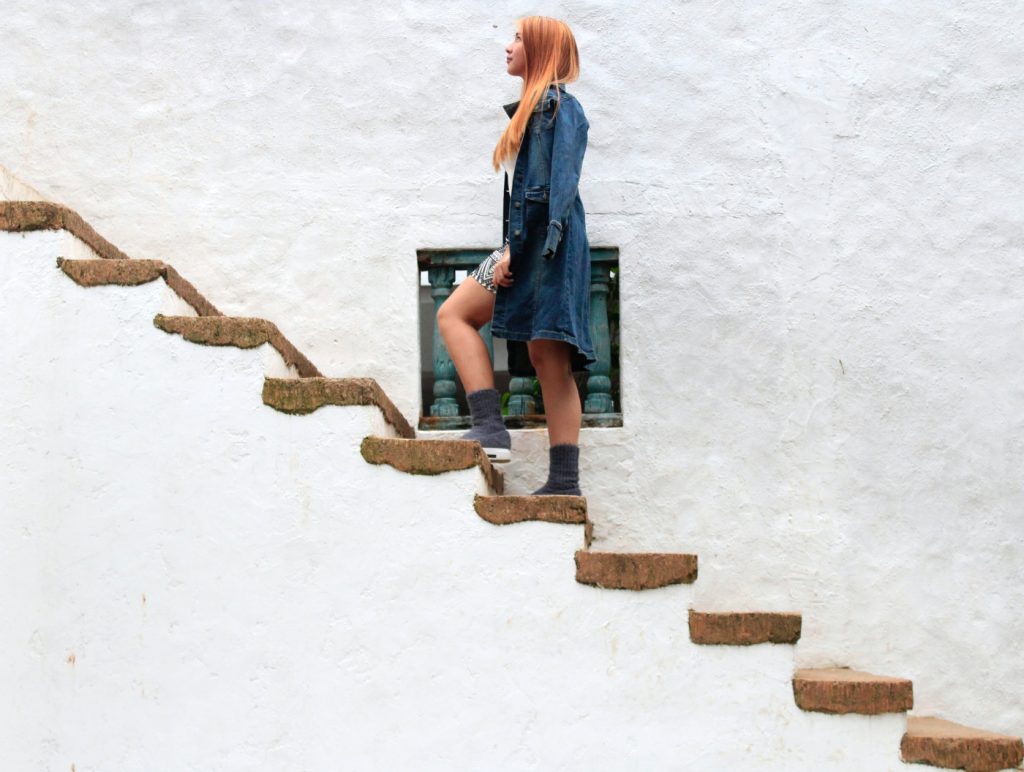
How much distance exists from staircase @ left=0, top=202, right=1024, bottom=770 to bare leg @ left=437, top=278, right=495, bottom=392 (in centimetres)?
63

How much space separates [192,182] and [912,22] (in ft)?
9.61

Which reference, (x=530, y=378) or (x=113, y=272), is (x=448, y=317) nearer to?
(x=530, y=378)

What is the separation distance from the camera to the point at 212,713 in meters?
5.07

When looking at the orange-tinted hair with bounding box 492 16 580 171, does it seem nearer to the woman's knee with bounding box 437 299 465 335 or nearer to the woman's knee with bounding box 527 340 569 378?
the woman's knee with bounding box 437 299 465 335

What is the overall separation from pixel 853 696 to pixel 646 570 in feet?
2.52

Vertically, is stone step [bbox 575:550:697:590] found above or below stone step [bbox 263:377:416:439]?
below

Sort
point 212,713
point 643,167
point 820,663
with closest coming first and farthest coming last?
point 212,713
point 820,663
point 643,167

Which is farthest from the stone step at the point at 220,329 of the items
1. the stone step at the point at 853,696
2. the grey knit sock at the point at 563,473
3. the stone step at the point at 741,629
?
the stone step at the point at 853,696

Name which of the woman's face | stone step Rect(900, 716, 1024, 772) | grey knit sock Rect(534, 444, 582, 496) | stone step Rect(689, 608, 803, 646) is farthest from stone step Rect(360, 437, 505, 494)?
stone step Rect(900, 716, 1024, 772)

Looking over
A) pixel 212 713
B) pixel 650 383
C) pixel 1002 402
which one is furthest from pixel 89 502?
pixel 1002 402

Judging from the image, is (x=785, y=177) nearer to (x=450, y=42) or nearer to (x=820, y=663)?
(x=450, y=42)

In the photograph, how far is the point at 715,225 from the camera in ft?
20.3

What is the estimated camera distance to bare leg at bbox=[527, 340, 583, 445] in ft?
18.4

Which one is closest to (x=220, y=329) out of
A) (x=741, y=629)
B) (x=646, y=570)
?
(x=646, y=570)
